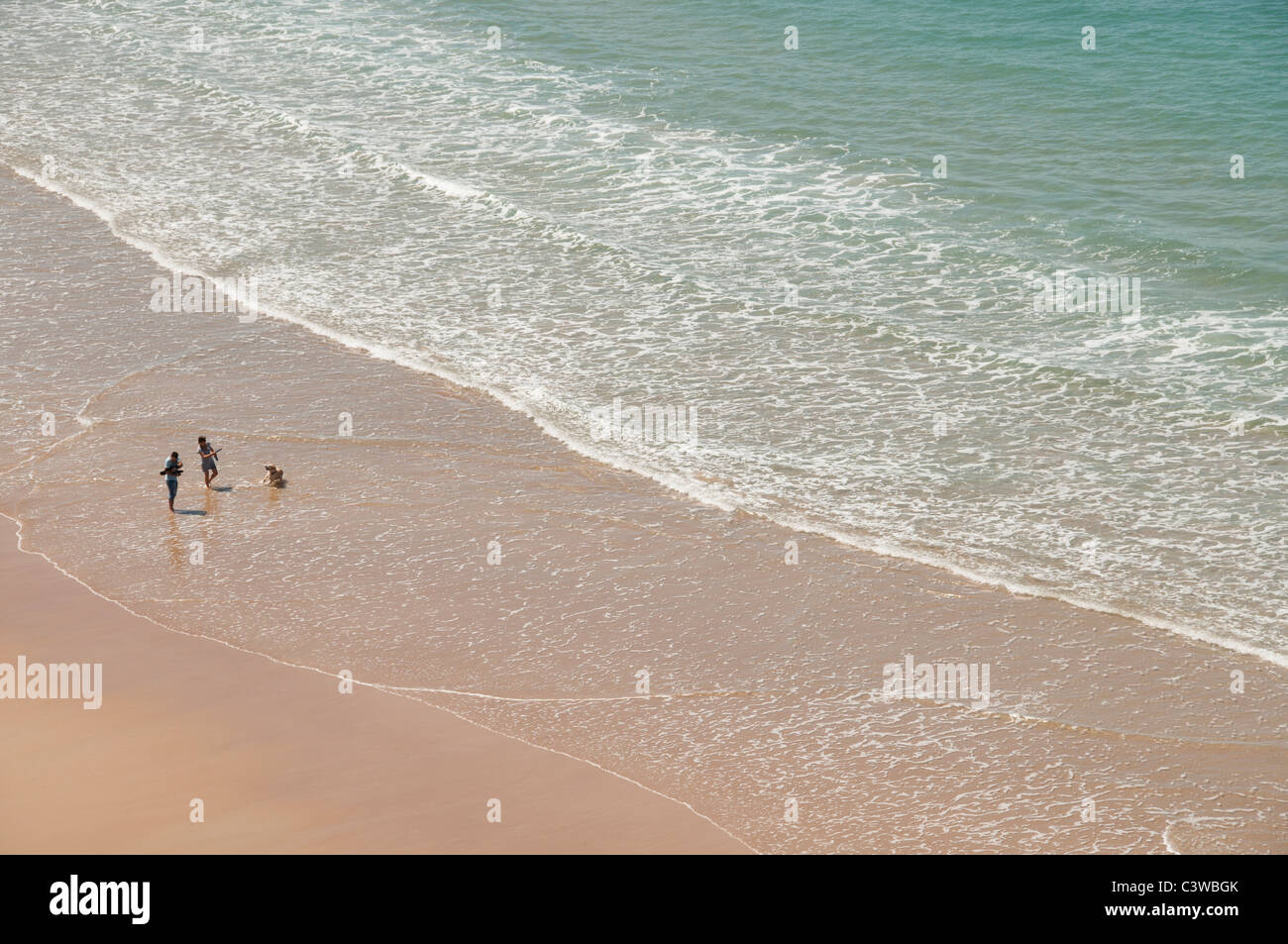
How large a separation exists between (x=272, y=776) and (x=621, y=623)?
4.17m

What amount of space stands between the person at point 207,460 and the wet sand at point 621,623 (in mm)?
252

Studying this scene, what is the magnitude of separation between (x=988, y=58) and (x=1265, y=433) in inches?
695

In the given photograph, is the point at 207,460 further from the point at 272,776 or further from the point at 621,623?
the point at 272,776

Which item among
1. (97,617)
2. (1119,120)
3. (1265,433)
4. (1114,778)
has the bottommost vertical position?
(1114,778)

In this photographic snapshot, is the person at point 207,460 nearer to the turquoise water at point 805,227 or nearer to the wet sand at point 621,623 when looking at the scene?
the wet sand at point 621,623

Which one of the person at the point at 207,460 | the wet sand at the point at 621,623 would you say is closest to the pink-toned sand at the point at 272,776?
the wet sand at the point at 621,623

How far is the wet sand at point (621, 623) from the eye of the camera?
12.9 metres

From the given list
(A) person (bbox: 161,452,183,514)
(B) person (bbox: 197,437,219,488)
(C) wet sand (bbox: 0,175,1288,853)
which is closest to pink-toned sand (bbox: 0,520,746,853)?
(C) wet sand (bbox: 0,175,1288,853)

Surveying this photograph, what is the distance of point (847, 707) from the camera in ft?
46.4

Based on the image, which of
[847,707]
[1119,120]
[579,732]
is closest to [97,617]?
[579,732]

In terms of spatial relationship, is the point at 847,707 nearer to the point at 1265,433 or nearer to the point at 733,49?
the point at 1265,433

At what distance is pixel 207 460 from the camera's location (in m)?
18.1

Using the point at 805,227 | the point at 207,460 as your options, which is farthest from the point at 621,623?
the point at 805,227

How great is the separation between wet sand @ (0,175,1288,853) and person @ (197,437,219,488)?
0.25 meters
